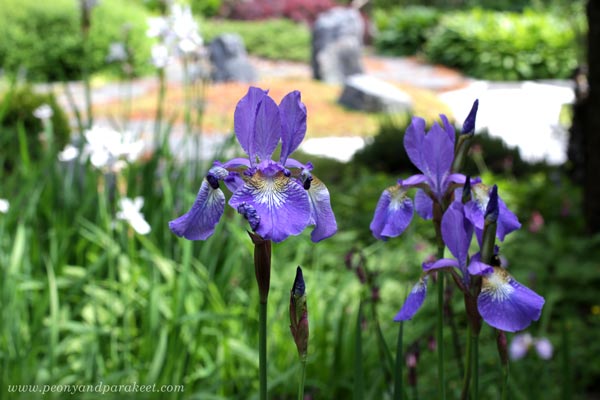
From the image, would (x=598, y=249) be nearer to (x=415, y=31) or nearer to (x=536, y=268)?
(x=536, y=268)

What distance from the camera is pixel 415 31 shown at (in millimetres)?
18609

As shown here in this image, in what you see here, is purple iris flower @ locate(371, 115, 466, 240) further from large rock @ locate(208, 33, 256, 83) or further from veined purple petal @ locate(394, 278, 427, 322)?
large rock @ locate(208, 33, 256, 83)

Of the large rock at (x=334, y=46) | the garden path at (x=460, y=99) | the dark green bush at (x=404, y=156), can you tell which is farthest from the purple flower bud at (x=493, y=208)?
the large rock at (x=334, y=46)

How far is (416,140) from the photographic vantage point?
3.76 ft

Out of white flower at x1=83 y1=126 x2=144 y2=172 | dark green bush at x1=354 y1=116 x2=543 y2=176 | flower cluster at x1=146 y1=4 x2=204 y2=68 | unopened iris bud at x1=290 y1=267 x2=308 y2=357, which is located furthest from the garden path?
unopened iris bud at x1=290 y1=267 x2=308 y2=357

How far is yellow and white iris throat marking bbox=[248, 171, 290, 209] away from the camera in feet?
2.85

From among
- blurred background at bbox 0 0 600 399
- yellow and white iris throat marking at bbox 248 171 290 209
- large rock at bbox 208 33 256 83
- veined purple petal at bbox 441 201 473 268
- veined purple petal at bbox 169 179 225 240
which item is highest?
yellow and white iris throat marking at bbox 248 171 290 209

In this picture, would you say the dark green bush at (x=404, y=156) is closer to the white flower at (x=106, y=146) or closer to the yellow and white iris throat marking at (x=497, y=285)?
the white flower at (x=106, y=146)

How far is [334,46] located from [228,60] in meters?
2.03

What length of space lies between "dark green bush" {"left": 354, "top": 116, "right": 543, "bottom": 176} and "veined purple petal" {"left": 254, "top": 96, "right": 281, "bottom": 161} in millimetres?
5755

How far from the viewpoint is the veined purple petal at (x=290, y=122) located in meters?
0.95

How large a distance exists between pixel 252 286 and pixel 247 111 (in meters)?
2.04

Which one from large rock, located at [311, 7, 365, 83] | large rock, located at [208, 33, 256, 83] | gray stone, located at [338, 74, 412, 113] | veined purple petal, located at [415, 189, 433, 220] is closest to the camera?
veined purple petal, located at [415, 189, 433, 220]

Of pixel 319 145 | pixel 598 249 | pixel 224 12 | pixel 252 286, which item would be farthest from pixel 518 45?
pixel 252 286
